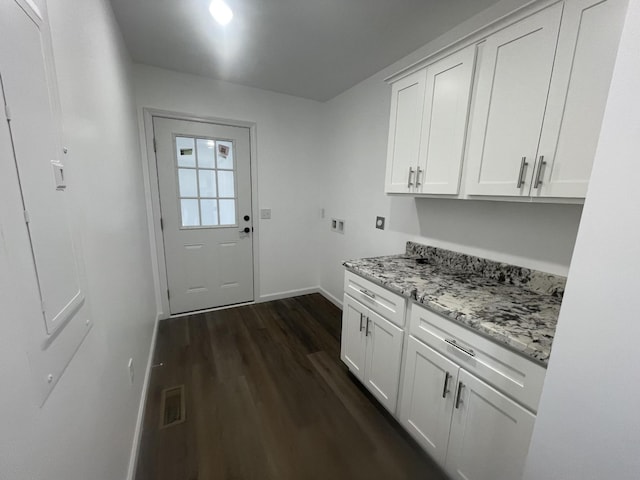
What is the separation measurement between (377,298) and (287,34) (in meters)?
1.95

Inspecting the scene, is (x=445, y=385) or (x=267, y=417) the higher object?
(x=445, y=385)

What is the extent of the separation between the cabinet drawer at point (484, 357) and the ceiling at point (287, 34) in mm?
1822

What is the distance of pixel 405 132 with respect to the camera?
1771mm

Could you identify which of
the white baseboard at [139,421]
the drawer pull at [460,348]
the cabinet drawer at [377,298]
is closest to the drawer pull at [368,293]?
the cabinet drawer at [377,298]

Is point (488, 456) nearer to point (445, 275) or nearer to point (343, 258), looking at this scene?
point (445, 275)

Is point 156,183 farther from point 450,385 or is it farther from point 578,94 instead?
point 578,94

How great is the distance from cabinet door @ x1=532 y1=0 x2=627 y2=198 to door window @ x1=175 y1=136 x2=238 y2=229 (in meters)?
2.68

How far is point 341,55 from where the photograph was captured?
2109 millimetres

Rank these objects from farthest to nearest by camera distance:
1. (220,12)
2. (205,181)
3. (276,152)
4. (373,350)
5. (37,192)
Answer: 1. (276,152)
2. (205,181)
3. (373,350)
4. (220,12)
5. (37,192)

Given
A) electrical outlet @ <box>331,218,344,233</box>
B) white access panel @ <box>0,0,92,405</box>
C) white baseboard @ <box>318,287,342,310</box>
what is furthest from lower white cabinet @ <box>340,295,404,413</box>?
white access panel @ <box>0,0,92,405</box>

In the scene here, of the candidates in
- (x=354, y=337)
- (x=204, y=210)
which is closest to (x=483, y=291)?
(x=354, y=337)

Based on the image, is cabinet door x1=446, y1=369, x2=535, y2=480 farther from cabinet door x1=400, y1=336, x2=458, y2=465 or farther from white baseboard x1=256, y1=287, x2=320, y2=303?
white baseboard x1=256, y1=287, x2=320, y2=303

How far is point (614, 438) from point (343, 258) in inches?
99.0

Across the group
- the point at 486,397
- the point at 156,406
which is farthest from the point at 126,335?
the point at 486,397
